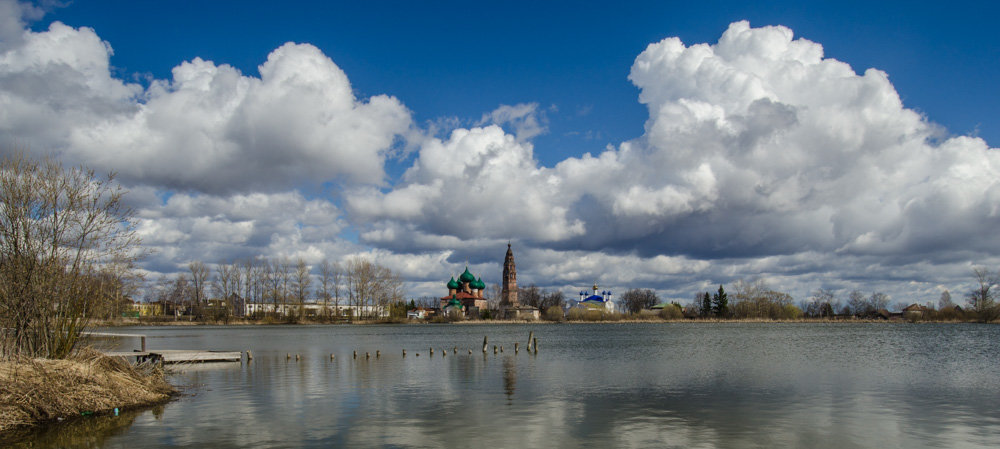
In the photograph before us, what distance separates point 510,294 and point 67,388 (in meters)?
174

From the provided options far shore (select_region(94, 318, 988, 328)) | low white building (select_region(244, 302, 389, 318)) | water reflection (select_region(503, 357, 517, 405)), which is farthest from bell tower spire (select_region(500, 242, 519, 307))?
water reflection (select_region(503, 357, 517, 405))

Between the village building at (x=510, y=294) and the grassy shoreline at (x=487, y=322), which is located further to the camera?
the village building at (x=510, y=294)

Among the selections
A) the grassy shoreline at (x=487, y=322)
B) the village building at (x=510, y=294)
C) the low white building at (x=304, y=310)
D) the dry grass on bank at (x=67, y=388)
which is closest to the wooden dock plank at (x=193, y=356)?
the dry grass on bank at (x=67, y=388)

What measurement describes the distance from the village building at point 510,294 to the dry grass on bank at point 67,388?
154 meters

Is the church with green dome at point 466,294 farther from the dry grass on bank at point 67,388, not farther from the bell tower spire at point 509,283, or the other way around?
the dry grass on bank at point 67,388

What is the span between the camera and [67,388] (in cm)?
1975

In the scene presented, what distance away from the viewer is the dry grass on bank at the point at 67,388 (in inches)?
722

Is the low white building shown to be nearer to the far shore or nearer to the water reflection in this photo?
the far shore

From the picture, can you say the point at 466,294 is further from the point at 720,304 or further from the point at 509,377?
the point at 509,377

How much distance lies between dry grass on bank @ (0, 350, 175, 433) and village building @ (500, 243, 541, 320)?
154130 mm

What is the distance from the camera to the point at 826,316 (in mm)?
174625

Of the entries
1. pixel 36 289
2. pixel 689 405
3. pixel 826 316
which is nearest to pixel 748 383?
pixel 689 405

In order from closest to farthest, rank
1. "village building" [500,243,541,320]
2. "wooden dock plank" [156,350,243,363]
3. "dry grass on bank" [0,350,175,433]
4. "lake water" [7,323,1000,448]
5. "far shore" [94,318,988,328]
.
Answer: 1. "lake water" [7,323,1000,448]
2. "dry grass on bank" [0,350,175,433]
3. "wooden dock plank" [156,350,243,363]
4. "far shore" [94,318,988,328]
5. "village building" [500,243,541,320]

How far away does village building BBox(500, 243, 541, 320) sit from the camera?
176500 mm
